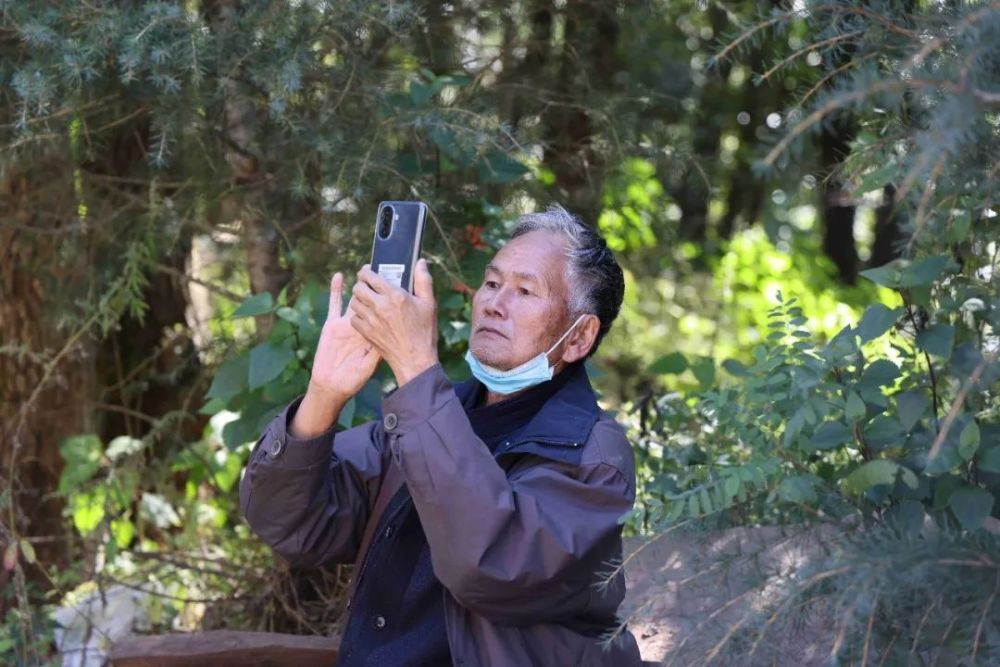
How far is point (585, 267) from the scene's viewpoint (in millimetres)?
3035

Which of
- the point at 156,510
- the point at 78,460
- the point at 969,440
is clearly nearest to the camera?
the point at 969,440

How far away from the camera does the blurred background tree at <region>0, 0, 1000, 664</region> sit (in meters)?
2.96

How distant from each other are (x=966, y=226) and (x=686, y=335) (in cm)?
542

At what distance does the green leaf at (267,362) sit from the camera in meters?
3.52

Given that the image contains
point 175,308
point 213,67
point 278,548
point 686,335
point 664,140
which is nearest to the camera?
point 278,548

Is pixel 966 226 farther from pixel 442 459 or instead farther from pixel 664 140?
pixel 664 140

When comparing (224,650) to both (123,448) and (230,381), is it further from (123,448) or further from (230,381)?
(123,448)

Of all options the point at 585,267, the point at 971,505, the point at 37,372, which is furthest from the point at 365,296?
the point at 37,372

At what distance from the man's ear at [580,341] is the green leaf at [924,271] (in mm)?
713

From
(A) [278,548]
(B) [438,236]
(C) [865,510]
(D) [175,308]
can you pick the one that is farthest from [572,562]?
(D) [175,308]

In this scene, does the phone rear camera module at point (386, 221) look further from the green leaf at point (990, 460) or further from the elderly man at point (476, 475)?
the green leaf at point (990, 460)

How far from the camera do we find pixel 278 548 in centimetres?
298

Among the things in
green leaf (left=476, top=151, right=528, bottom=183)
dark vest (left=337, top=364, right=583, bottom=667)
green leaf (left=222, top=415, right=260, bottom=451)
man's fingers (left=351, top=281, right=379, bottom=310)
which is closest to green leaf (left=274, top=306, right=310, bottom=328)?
green leaf (left=222, top=415, right=260, bottom=451)

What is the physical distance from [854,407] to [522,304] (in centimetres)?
79
